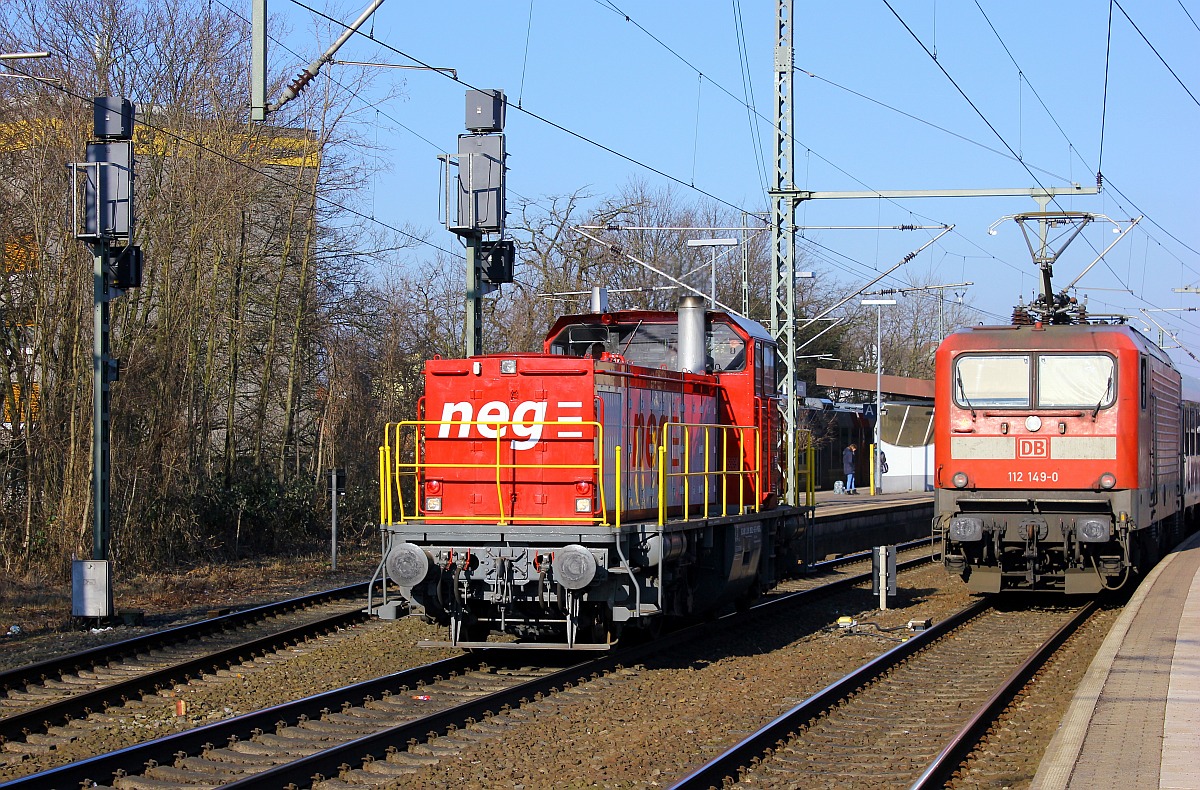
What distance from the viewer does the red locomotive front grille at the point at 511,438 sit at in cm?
1062

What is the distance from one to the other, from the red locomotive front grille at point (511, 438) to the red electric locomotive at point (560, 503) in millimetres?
12

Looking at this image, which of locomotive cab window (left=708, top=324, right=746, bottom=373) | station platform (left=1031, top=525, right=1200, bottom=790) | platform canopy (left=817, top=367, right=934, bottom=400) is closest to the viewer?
station platform (left=1031, top=525, right=1200, bottom=790)

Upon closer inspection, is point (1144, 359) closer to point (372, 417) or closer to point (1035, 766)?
point (1035, 766)

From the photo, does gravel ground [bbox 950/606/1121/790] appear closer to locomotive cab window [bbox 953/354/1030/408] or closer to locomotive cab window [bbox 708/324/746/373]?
locomotive cab window [bbox 953/354/1030/408]

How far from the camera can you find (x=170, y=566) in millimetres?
18125

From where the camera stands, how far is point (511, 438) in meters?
10.8

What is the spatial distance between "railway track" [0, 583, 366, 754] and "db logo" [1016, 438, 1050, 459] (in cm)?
805

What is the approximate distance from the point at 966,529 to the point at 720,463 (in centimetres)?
340

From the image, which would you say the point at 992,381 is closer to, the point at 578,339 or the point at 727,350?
the point at 727,350

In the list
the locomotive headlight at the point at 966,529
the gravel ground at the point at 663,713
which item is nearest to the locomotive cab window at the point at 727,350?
the gravel ground at the point at 663,713

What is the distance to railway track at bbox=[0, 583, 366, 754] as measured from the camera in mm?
Answer: 8531

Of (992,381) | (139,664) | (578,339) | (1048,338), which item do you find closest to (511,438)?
(578,339)

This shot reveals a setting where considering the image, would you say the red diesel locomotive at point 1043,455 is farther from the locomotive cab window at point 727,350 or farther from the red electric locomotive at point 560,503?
the red electric locomotive at point 560,503

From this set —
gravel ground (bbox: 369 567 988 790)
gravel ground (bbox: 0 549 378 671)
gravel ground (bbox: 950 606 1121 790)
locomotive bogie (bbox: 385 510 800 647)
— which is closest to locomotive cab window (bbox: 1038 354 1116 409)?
gravel ground (bbox: 950 606 1121 790)
